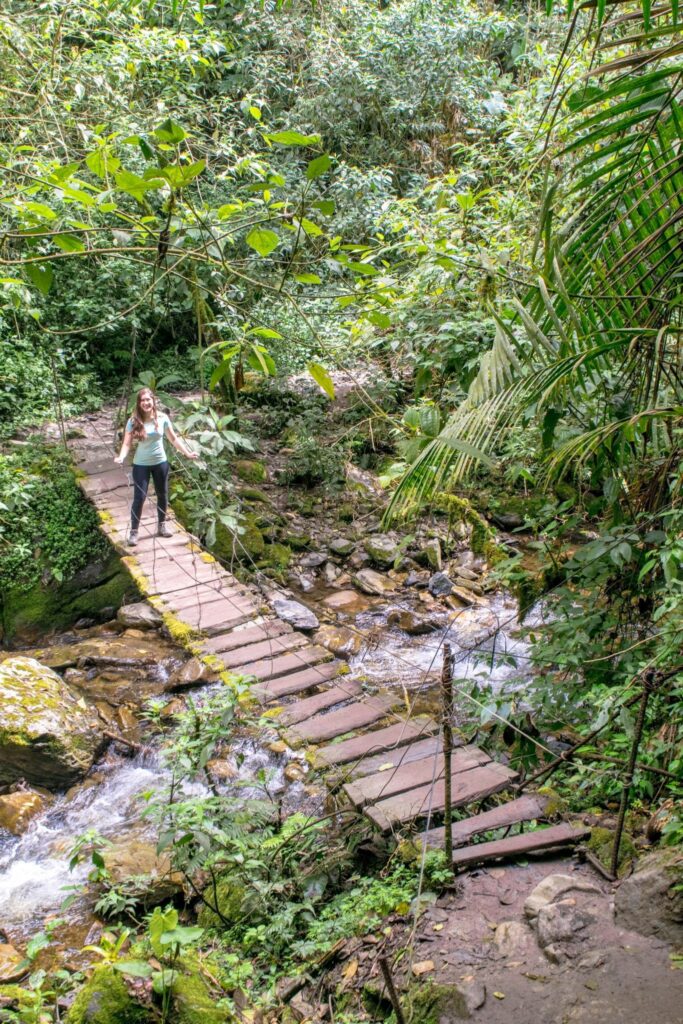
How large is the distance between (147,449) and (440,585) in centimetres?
291

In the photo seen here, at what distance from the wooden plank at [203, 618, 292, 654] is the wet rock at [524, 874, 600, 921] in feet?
8.32

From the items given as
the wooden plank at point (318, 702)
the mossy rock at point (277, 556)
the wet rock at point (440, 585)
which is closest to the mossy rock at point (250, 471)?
the mossy rock at point (277, 556)

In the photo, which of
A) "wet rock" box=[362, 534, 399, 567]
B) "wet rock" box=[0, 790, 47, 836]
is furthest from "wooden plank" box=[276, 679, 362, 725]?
"wet rock" box=[362, 534, 399, 567]

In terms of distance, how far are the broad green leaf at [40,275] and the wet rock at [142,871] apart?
2.78 meters

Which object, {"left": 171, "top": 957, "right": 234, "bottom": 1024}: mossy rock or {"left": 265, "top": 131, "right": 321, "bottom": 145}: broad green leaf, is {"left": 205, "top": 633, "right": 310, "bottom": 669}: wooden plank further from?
{"left": 265, "top": 131, "right": 321, "bottom": 145}: broad green leaf

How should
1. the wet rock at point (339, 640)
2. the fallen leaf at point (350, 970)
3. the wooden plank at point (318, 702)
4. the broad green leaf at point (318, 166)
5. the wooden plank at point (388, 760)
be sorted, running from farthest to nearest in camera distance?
the wet rock at point (339, 640), the wooden plank at point (318, 702), the wooden plank at point (388, 760), the fallen leaf at point (350, 970), the broad green leaf at point (318, 166)

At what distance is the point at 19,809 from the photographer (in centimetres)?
456

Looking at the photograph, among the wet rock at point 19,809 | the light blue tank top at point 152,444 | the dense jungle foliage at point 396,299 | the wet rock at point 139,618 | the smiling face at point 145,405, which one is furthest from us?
the wet rock at point 139,618

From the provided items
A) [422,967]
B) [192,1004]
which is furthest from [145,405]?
[422,967]

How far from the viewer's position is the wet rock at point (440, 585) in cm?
705

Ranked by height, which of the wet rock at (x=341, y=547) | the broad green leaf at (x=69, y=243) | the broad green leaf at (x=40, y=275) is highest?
the broad green leaf at (x=69, y=243)

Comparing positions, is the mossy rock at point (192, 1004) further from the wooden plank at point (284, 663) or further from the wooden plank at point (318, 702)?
the wooden plank at point (284, 663)

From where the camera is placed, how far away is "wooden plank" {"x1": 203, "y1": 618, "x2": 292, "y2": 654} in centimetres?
489

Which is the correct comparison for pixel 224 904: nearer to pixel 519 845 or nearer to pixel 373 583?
pixel 519 845
